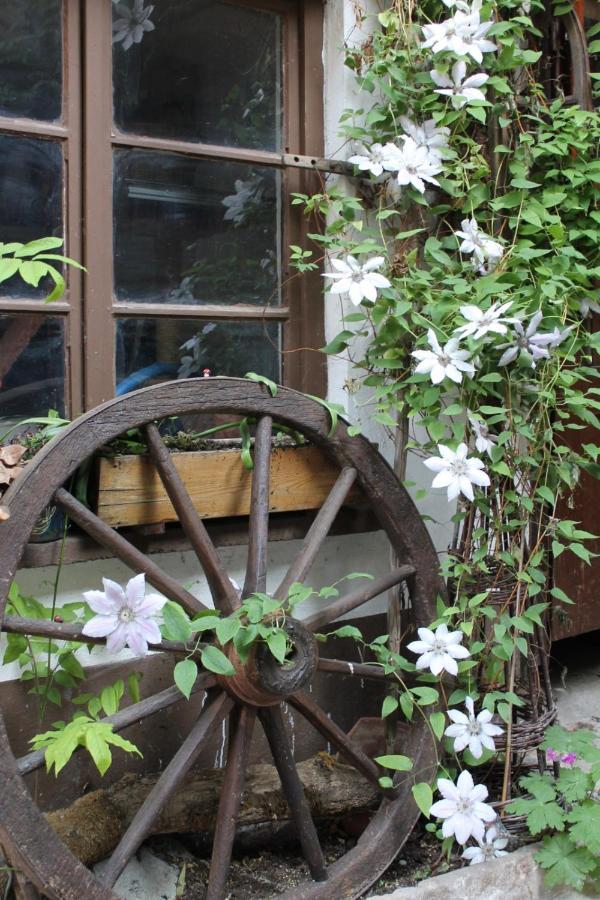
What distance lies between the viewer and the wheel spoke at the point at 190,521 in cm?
199

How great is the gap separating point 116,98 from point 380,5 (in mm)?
835

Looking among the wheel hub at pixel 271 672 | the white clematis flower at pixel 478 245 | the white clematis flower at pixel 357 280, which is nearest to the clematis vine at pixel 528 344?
the white clematis flower at pixel 478 245

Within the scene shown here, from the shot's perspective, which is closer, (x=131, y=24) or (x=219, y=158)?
(x=131, y=24)

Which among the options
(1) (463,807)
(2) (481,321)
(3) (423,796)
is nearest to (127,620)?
(3) (423,796)

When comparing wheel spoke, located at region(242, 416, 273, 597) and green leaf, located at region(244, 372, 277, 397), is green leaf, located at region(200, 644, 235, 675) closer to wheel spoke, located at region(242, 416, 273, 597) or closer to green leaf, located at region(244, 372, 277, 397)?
wheel spoke, located at region(242, 416, 273, 597)

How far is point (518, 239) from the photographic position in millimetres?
2492

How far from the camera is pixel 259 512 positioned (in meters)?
2.15

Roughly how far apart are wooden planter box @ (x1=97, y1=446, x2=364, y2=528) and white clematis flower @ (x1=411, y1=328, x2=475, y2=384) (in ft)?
1.20

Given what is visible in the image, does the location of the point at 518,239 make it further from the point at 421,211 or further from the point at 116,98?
the point at 116,98

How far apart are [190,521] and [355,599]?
52 cm

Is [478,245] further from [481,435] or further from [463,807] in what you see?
[463,807]

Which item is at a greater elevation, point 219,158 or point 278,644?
point 219,158

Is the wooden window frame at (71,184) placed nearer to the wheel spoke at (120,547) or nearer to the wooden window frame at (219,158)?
the wooden window frame at (219,158)

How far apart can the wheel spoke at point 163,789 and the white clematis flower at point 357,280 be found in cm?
103
